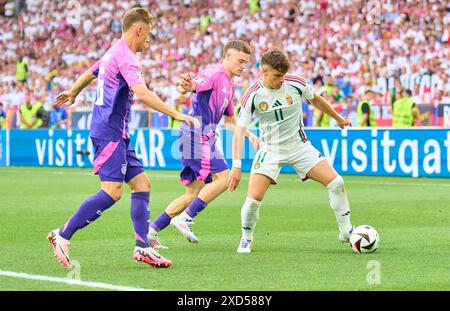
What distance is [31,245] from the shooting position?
10.4 metres

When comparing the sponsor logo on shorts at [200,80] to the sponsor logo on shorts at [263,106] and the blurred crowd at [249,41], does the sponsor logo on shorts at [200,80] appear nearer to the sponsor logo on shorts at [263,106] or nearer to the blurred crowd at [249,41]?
the sponsor logo on shorts at [263,106]

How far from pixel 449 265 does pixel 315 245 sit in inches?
76.9

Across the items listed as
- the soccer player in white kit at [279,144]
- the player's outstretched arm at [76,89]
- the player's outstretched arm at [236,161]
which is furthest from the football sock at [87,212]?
the soccer player in white kit at [279,144]

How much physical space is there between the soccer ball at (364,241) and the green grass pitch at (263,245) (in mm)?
116

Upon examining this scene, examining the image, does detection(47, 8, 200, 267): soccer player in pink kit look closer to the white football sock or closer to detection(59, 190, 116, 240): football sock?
detection(59, 190, 116, 240): football sock

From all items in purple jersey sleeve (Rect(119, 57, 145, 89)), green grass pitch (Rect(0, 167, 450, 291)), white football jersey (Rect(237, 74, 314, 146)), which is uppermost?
purple jersey sleeve (Rect(119, 57, 145, 89))

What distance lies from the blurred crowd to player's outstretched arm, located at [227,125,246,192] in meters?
14.6

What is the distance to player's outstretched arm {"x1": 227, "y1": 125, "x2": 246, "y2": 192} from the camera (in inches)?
377

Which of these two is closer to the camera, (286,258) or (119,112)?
(119,112)

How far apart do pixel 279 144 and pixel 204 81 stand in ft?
4.13

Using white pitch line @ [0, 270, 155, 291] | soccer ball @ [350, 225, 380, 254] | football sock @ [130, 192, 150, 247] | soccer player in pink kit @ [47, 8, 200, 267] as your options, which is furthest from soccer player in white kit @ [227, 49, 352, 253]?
white pitch line @ [0, 270, 155, 291]
